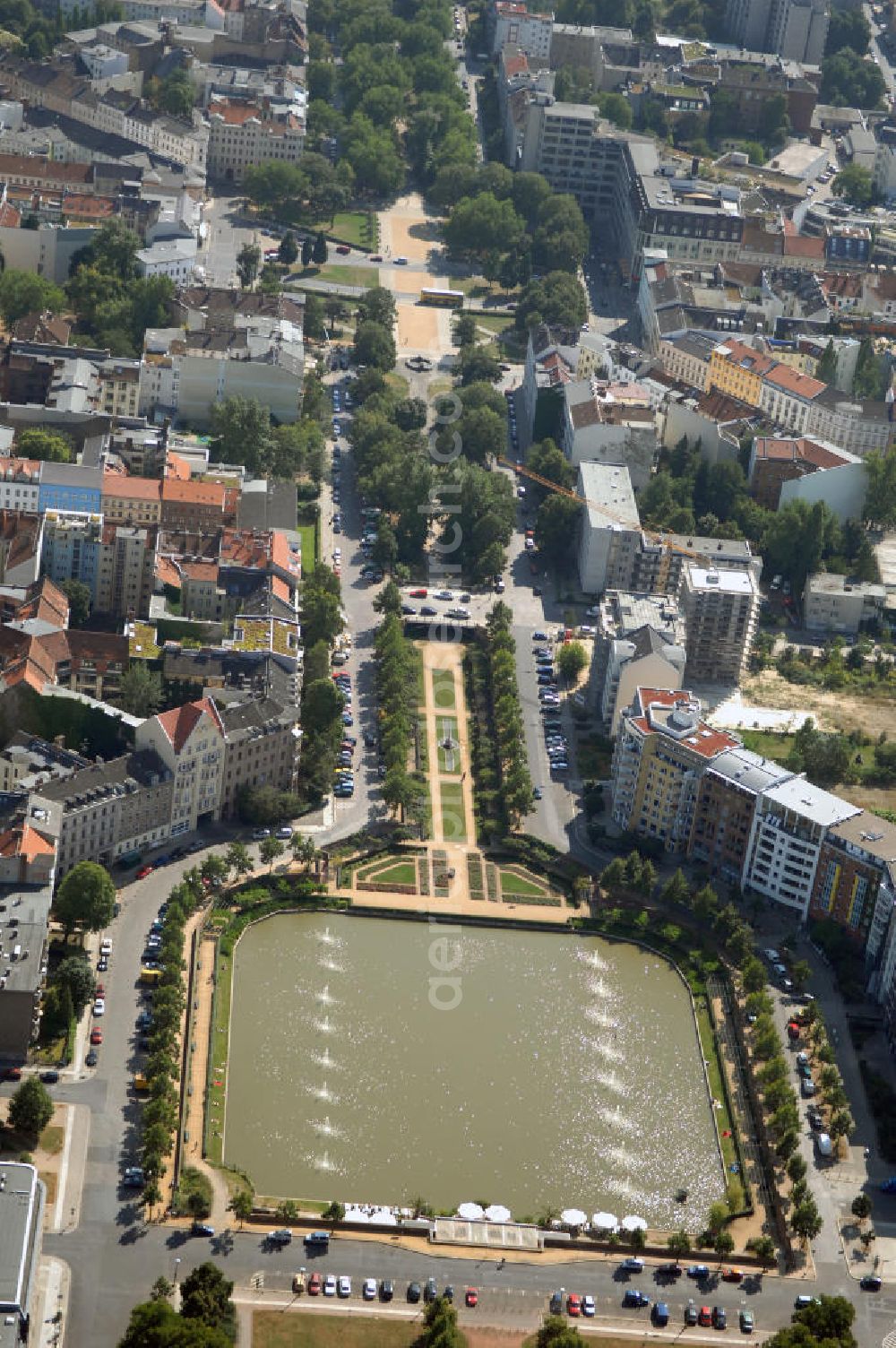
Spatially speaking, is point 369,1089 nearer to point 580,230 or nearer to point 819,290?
point 819,290

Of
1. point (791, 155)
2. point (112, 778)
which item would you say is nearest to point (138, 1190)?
point (112, 778)

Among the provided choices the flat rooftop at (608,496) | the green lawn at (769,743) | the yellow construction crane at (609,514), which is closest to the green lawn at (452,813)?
the green lawn at (769,743)

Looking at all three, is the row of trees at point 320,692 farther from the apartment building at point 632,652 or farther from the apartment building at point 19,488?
the apartment building at point 19,488

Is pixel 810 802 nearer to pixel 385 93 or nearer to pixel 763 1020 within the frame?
pixel 763 1020

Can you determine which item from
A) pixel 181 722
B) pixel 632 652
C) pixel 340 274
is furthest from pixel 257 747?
pixel 340 274

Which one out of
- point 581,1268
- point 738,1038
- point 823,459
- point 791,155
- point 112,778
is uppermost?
point 791,155
